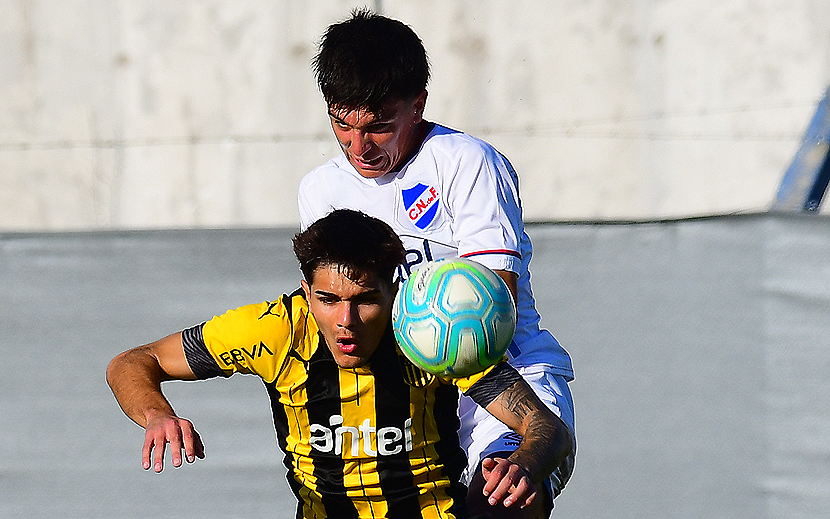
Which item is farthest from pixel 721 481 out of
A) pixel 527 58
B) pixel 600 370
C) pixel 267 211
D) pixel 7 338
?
pixel 7 338

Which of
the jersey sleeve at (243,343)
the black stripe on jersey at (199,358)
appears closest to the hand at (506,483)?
the jersey sleeve at (243,343)

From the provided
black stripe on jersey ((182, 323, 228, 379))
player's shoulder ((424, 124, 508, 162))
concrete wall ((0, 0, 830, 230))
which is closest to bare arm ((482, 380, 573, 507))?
player's shoulder ((424, 124, 508, 162))

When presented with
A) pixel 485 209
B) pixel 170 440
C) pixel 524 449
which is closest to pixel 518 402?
pixel 524 449

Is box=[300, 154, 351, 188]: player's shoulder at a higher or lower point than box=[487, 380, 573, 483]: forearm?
Answer: higher

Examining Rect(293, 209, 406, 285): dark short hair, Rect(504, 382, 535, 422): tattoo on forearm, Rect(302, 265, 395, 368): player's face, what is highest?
Rect(293, 209, 406, 285): dark short hair

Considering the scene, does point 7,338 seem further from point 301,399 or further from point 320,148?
point 301,399

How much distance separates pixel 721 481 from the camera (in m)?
4.80

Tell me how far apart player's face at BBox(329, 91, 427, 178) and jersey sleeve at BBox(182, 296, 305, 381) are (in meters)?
0.53

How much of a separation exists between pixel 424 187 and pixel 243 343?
731 mm

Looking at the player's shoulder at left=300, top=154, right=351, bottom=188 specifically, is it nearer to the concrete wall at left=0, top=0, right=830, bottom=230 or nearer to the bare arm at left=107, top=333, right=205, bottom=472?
the bare arm at left=107, top=333, right=205, bottom=472

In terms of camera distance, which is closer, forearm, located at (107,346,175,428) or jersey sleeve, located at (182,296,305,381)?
forearm, located at (107,346,175,428)

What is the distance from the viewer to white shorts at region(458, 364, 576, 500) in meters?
3.17

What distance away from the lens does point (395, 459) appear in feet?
10.2

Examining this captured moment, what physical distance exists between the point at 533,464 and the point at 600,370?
8.25 feet
